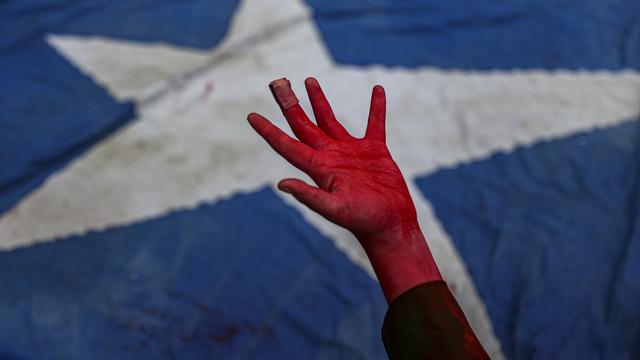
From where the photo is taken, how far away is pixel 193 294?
1028mm

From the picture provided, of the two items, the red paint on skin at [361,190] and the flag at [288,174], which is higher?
the red paint on skin at [361,190]

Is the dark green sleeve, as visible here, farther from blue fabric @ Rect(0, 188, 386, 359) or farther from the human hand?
blue fabric @ Rect(0, 188, 386, 359)

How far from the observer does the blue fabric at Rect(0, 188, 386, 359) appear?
96cm

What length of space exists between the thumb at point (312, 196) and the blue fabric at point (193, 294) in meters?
0.50

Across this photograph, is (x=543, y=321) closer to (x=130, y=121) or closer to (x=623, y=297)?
(x=623, y=297)

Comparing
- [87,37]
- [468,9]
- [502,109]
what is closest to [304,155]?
[502,109]

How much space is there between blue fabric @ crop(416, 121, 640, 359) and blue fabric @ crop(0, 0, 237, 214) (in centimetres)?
73

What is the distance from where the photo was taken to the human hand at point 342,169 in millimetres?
562

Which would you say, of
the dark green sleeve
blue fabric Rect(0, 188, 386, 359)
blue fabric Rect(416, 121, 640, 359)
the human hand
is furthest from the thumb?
blue fabric Rect(416, 121, 640, 359)

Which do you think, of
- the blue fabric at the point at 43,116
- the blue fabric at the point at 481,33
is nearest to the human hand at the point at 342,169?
the blue fabric at the point at 43,116

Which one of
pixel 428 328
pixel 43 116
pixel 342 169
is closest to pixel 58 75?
pixel 43 116

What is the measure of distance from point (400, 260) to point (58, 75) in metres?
1.08

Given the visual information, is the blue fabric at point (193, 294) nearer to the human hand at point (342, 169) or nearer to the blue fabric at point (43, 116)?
the blue fabric at point (43, 116)

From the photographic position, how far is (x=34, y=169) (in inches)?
46.1
